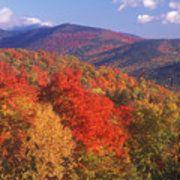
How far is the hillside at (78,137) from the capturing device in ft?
176

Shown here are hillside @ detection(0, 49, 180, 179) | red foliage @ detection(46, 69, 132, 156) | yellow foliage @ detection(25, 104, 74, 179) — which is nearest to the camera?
yellow foliage @ detection(25, 104, 74, 179)

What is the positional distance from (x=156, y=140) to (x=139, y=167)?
4576 mm

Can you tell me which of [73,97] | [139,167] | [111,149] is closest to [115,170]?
[111,149]

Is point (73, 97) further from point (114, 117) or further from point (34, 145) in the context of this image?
point (34, 145)

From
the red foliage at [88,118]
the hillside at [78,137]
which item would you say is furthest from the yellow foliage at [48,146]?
the red foliage at [88,118]

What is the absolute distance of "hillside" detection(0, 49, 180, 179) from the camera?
2115 inches

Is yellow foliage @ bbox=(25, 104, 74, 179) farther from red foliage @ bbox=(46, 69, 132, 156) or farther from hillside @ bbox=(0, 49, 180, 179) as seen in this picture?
red foliage @ bbox=(46, 69, 132, 156)

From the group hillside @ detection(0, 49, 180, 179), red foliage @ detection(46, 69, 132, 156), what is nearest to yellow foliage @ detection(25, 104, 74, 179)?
hillside @ detection(0, 49, 180, 179)

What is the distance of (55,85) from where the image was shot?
73.7 metres

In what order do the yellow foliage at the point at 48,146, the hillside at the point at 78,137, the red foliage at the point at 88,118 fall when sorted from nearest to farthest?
the yellow foliage at the point at 48,146 → the hillside at the point at 78,137 → the red foliage at the point at 88,118

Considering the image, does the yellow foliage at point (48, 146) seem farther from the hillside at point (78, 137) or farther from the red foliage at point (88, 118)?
the red foliage at point (88, 118)

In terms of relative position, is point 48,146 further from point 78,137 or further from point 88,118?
point 88,118

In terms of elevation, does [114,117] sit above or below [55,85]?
below

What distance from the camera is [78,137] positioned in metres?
Result: 62.4
